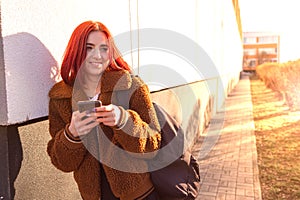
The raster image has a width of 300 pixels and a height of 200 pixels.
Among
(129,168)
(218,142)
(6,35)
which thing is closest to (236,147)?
(218,142)

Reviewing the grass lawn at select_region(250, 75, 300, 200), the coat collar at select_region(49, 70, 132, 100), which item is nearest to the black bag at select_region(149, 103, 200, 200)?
the coat collar at select_region(49, 70, 132, 100)

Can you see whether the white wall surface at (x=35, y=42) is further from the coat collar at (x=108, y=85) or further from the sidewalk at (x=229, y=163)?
the sidewalk at (x=229, y=163)

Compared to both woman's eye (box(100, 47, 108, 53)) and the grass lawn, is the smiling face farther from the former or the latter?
the grass lawn

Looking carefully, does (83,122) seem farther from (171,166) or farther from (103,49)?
(171,166)

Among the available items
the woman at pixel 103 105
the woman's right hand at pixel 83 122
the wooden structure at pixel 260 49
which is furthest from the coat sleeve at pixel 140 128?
the wooden structure at pixel 260 49

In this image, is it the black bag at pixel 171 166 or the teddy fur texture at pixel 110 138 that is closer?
the teddy fur texture at pixel 110 138

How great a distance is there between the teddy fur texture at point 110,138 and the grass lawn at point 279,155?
287 centimetres

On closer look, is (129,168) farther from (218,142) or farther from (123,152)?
(218,142)

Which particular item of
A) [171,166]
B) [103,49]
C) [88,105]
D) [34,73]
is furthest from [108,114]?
[34,73]

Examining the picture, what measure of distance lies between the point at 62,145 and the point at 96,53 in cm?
50

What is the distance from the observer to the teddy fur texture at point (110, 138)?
1.38 m

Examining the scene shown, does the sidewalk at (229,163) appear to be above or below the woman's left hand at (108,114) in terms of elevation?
below

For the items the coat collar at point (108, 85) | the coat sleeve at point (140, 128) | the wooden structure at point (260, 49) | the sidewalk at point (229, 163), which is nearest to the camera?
the coat sleeve at point (140, 128)

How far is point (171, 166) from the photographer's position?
1.57 meters
